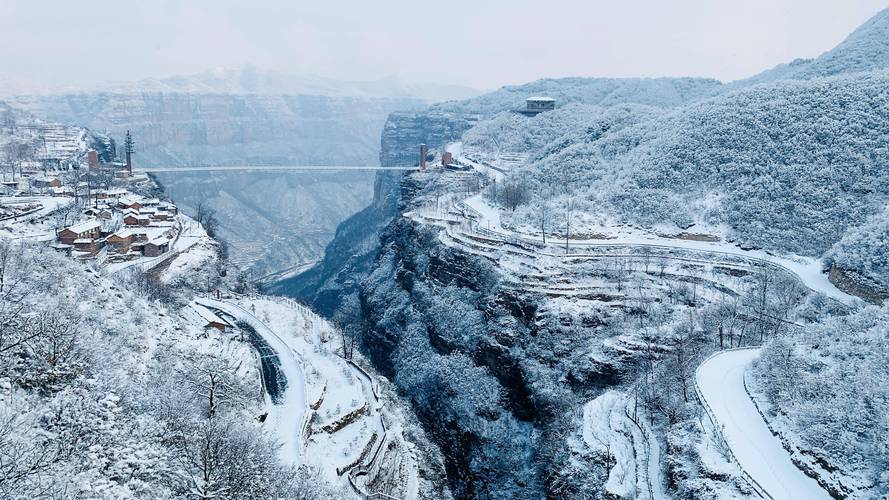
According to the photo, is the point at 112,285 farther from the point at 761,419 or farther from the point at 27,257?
the point at 761,419

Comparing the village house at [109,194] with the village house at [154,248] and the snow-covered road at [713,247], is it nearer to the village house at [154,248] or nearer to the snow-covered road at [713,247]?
the village house at [154,248]

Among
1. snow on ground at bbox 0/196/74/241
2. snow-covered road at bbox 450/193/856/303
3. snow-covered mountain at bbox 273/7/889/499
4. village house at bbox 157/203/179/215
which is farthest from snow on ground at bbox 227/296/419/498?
village house at bbox 157/203/179/215

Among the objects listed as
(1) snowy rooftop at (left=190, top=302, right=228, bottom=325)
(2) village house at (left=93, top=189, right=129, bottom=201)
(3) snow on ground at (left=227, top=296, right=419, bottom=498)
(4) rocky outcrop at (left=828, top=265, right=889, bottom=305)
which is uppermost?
(2) village house at (left=93, top=189, right=129, bottom=201)

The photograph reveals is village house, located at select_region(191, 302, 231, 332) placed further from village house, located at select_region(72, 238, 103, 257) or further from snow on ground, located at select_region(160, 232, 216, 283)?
village house, located at select_region(72, 238, 103, 257)

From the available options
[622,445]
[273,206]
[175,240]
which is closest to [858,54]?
[622,445]

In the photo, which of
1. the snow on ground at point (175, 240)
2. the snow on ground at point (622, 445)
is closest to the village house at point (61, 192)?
the snow on ground at point (175, 240)

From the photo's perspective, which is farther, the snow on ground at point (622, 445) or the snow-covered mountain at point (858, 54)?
the snow-covered mountain at point (858, 54)
